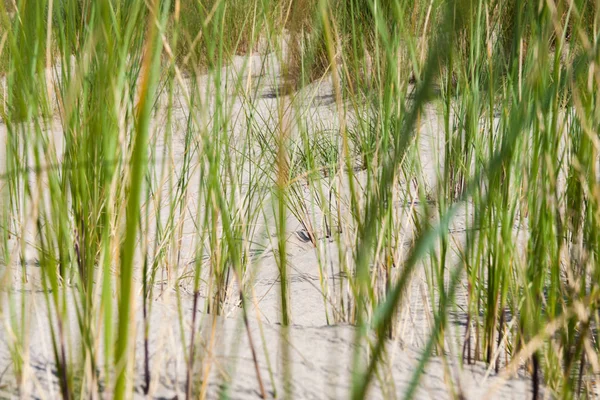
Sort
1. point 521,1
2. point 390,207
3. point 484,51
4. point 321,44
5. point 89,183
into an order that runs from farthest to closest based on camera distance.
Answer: point 321,44
point 484,51
point 89,183
point 390,207
point 521,1

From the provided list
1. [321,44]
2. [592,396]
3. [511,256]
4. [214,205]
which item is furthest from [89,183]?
[321,44]

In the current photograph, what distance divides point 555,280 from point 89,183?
821mm

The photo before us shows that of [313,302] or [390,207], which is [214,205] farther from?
[313,302]

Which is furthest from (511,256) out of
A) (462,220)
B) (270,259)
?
(270,259)

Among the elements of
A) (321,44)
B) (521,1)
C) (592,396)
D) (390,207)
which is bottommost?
(592,396)

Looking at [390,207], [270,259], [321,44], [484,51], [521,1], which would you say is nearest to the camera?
[521,1]

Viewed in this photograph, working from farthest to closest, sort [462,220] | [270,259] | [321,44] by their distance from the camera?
[321,44] < [270,259] < [462,220]

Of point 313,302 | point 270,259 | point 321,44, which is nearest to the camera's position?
point 313,302

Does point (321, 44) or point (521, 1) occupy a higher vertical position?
point (321, 44)

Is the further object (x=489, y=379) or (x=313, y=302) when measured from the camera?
(x=313, y=302)

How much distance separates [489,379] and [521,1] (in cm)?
55

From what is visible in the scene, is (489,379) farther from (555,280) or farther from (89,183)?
(89,183)

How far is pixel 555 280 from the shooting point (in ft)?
3.00

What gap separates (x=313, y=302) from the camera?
150 cm
